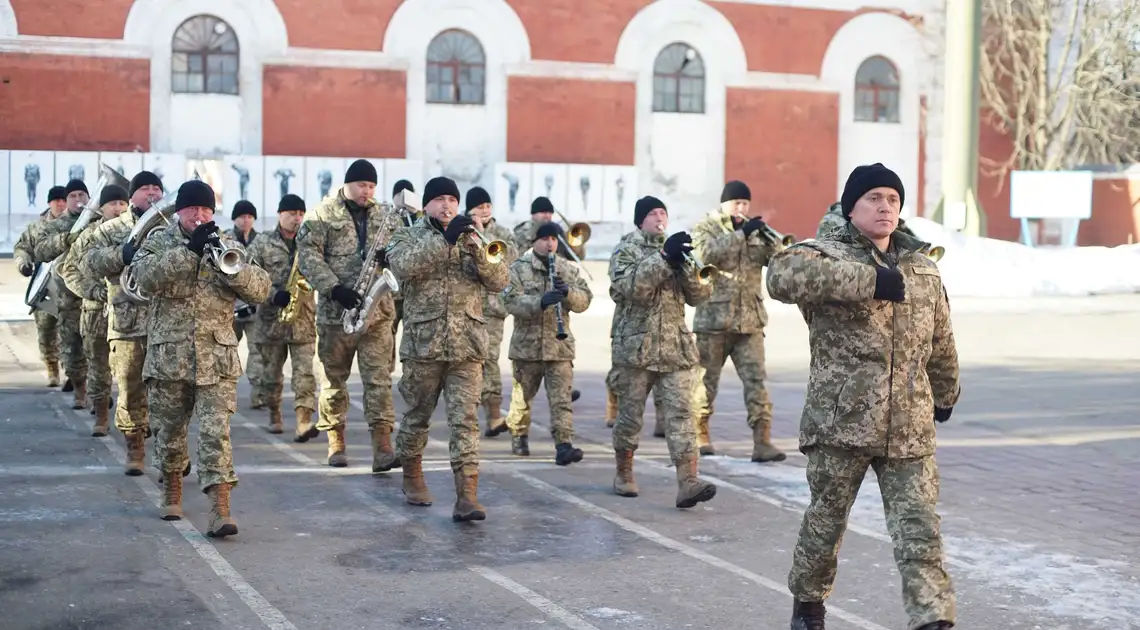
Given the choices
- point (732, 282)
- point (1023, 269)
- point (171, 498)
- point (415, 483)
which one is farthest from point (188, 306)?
point (1023, 269)

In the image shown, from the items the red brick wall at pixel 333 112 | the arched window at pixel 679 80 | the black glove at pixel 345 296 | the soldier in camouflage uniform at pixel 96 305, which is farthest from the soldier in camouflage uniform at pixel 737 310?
the arched window at pixel 679 80

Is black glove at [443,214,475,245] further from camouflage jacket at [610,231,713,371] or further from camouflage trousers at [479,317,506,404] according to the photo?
camouflage trousers at [479,317,506,404]

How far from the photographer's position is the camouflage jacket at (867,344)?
6.27 m

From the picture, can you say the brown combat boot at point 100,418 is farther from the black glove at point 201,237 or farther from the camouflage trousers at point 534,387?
the black glove at point 201,237

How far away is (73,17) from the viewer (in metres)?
30.8

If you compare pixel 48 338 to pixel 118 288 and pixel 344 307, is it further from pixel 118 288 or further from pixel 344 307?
pixel 344 307

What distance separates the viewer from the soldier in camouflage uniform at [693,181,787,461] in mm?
11727

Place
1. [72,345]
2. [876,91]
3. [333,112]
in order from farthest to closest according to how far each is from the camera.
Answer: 1. [876,91]
2. [333,112]
3. [72,345]

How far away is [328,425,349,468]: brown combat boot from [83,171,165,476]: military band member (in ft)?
4.34

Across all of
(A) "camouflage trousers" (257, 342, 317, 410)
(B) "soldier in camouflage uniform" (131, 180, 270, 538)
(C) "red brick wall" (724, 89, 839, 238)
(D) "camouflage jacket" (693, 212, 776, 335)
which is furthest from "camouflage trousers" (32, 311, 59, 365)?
(C) "red brick wall" (724, 89, 839, 238)

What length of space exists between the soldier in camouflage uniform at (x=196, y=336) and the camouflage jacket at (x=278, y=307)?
3.65 metres

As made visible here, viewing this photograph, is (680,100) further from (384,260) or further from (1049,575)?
(1049,575)

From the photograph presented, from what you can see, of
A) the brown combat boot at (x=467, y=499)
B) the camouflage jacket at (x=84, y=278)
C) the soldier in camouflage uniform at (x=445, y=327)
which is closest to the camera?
the brown combat boot at (x=467, y=499)

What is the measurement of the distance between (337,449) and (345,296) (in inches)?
50.3
